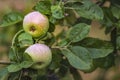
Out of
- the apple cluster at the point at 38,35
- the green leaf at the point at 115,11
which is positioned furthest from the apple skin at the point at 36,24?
the green leaf at the point at 115,11

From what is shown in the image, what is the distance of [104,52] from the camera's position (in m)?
1.35

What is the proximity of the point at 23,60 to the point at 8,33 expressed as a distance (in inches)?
43.5

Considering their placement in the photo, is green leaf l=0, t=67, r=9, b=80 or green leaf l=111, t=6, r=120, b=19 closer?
green leaf l=0, t=67, r=9, b=80

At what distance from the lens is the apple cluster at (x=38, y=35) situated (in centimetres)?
119

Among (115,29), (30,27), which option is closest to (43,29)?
(30,27)

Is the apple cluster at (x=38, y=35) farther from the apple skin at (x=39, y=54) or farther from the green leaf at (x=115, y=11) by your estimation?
the green leaf at (x=115, y=11)

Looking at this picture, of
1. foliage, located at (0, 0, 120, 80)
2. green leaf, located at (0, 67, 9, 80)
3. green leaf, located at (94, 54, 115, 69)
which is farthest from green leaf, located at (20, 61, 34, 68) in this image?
green leaf, located at (94, 54, 115, 69)

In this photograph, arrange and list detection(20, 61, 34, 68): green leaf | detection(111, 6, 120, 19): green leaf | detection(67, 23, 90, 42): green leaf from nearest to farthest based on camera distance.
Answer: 1. detection(20, 61, 34, 68): green leaf
2. detection(67, 23, 90, 42): green leaf
3. detection(111, 6, 120, 19): green leaf

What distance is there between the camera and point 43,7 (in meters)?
1.25

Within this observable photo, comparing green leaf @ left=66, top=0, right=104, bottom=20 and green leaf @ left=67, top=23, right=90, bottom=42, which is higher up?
green leaf @ left=66, top=0, right=104, bottom=20

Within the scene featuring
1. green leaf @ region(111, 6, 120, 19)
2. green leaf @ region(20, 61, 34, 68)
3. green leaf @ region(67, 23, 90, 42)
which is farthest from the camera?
green leaf @ region(111, 6, 120, 19)

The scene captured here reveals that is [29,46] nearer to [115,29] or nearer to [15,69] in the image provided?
[15,69]

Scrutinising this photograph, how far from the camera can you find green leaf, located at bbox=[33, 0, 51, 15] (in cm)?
125

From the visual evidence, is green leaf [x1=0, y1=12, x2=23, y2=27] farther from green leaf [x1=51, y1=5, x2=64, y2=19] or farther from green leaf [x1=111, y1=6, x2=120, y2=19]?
green leaf [x1=111, y1=6, x2=120, y2=19]
